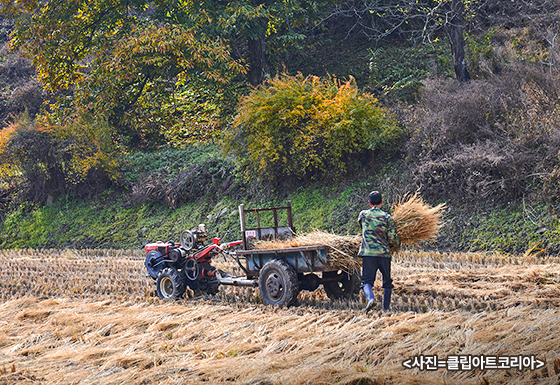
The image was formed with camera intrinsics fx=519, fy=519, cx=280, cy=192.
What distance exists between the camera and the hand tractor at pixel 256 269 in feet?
23.5

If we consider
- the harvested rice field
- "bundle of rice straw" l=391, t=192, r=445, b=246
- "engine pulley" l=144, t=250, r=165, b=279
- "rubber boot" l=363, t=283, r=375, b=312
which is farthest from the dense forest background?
"engine pulley" l=144, t=250, r=165, b=279

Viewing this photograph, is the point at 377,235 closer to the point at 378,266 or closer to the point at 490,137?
the point at 378,266

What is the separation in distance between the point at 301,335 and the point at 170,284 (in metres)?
3.73

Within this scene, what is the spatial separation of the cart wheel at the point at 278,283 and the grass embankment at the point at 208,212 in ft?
14.1

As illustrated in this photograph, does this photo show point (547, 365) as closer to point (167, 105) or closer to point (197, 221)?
point (197, 221)

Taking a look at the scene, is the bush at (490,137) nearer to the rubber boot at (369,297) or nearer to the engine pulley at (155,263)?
the rubber boot at (369,297)

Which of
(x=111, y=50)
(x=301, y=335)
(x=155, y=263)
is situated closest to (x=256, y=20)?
(x=111, y=50)

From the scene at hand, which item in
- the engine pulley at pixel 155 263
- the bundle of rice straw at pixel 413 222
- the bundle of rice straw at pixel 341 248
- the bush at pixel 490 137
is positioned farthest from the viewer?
the bush at pixel 490 137

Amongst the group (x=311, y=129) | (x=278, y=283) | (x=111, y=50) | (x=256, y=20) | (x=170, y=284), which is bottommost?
(x=170, y=284)

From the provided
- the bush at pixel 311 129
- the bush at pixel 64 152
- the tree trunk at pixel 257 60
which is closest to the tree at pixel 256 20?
→ the tree trunk at pixel 257 60

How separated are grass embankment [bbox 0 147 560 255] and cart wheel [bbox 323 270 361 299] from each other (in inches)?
143

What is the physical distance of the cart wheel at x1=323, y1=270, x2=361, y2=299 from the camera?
773 centimetres

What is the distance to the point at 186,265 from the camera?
28.1ft

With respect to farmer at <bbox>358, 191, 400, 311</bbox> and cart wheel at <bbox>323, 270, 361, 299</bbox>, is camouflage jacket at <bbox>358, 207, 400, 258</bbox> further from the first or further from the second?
cart wheel at <bbox>323, 270, 361, 299</bbox>
